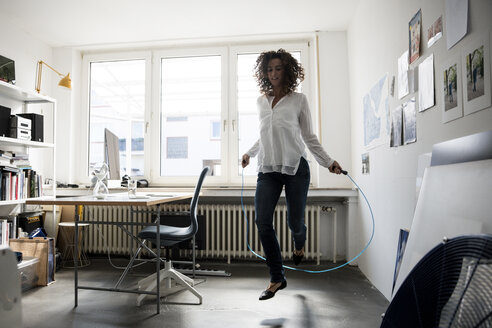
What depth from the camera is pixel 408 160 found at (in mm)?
1753

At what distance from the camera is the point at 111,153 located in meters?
2.28

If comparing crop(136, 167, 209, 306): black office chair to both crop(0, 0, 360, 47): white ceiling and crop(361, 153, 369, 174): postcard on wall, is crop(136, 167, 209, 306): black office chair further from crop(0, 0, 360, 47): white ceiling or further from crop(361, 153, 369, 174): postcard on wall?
crop(0, 0, 360, 47): white ceiling

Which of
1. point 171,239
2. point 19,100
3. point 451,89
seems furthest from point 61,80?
point 451,89

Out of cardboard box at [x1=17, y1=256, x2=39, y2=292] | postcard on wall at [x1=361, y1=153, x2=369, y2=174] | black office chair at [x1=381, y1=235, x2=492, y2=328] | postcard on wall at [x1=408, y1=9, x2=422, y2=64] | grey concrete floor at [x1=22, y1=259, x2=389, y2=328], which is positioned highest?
postcard on wall at [x1=408, y1=9, x2=422, y2=64]

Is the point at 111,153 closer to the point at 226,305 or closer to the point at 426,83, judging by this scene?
the point at 226,305

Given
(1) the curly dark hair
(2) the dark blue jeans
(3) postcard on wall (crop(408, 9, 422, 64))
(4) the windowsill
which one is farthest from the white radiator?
(3) postcard on wall (crop(408, 9, 422, 64))

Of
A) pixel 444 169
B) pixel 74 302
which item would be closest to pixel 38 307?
pixel 74 302

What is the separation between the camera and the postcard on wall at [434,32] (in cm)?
139

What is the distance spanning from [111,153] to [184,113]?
1.33m

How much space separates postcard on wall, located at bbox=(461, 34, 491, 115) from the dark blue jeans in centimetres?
95

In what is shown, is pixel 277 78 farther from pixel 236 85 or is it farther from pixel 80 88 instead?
pixel 80 88

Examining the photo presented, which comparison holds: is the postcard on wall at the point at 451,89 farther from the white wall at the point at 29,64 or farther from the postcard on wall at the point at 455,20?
the white wall at the point at 29,64

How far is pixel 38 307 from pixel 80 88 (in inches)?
99.0

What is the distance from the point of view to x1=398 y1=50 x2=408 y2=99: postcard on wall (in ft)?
5.82
